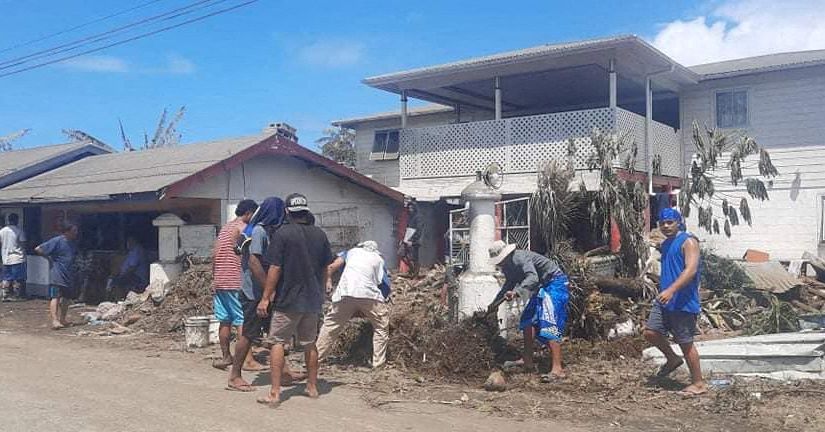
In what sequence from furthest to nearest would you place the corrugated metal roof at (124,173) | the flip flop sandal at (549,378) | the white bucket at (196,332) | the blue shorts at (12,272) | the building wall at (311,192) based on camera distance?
1. the blue shorts at (12,272)
2. the building wall at (311,192)
3. the corrugated metal roof at (124,173)
4. the white bucket at (196,332)
5. the flip flop sandal at (549,378)

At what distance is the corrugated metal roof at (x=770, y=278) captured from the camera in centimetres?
1156

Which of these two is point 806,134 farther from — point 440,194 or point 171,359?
point 171,359

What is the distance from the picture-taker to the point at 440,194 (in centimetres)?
1688

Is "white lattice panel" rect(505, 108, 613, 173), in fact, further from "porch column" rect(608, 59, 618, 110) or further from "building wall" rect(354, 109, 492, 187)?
"building wall" rect(354, 109, 492, 187)

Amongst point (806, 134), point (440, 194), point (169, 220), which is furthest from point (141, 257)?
point (806, 134)

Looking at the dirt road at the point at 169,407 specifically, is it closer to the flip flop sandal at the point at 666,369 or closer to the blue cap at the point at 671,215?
the flip flop sandal at the point at 666,369

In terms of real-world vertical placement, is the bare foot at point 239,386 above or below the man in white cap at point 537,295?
below

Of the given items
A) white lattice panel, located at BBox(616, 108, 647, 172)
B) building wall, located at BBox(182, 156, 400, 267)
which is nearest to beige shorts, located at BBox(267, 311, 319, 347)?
building wall, located at BBox(182, 156, 400, 267)

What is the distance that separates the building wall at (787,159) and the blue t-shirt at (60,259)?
12603mm

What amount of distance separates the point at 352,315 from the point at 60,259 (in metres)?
5.67

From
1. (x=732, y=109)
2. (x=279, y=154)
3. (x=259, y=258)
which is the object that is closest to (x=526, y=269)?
(x=259, y=258)

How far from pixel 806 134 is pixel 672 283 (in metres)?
11.1

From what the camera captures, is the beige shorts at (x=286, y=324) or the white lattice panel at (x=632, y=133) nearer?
the beige shorts at (x=286, y=324)

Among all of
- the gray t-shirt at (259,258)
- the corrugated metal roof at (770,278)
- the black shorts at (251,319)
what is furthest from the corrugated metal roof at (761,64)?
the black shorts at (251,319)
